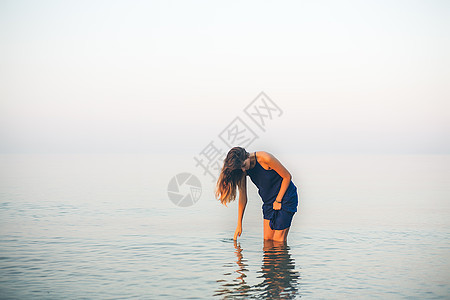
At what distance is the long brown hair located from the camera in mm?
8086

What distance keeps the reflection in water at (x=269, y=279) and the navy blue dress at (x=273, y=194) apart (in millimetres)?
573

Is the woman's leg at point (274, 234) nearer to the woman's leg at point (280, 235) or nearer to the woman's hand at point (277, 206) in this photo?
the woman's leg at point (280, 235)

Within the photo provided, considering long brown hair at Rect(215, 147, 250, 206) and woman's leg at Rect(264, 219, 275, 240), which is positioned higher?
long brown hair at Rect(215, 147, 250, 206)

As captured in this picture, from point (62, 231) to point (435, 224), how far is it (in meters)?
9.12

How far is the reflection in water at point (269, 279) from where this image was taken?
6573 millimetres

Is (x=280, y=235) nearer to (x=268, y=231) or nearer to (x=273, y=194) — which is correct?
(x=268, y=231)

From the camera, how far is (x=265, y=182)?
8641mm

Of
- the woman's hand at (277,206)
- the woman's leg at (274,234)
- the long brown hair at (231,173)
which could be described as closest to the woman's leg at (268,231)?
the woman's leg at (274,234)

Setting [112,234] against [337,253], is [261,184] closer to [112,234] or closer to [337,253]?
[337,253]

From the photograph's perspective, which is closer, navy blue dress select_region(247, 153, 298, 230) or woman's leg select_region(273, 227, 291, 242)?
navy blue dress select_region(247, 153, 298, 230)

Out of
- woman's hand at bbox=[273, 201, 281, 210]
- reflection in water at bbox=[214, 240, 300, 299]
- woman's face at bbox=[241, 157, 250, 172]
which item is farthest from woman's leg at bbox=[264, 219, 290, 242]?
woman's face at bbox=[241, 157, 250, 172]

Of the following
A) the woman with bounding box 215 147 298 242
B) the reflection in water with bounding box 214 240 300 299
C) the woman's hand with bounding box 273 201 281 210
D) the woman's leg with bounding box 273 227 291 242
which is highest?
the woman with bounding box 215 147 298 242

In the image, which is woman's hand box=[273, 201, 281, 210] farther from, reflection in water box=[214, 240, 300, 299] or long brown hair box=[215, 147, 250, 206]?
reflection in water box=[214, 240, 300, 299]

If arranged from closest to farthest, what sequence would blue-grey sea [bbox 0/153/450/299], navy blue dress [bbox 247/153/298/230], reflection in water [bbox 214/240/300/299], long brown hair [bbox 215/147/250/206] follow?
reflection in water [bbox 214/240/300/299] < blue-grey sea [bbox 0/153/450/299] < long brown hair [bbox 215/147/250/206] < navy blue dress [bbox 247/153/298/230]
